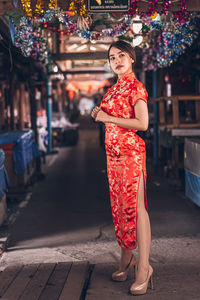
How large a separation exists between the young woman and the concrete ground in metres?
0.50

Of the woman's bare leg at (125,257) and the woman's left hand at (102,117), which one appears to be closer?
the woman's left hand at (102,117)

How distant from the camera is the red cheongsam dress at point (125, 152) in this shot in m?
4.59

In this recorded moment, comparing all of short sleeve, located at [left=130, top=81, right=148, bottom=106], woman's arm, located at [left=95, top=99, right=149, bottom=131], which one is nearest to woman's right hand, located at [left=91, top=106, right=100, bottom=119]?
woman's arm, located at [left=95, top=99, right=149, bottom=131]

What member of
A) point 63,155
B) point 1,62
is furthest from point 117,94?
point 63,155

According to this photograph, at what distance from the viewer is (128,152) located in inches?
181

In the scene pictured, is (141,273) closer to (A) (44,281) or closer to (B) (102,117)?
(A) (44,281)

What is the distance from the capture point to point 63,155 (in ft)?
68.5

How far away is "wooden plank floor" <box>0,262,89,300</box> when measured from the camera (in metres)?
4.73

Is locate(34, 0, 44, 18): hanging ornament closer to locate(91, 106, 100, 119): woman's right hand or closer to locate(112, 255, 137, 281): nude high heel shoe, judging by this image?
locate(91, 106, 100, 119): woman's right hand

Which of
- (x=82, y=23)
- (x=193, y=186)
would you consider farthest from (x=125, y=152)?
(x=193, y=186)

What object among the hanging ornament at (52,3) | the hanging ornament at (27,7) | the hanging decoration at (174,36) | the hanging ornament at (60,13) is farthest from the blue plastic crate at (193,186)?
the hanging ornament at (27,7)

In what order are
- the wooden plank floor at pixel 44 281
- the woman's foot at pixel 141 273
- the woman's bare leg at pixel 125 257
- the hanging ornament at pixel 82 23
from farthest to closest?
the hanging ornament at pixel 82 23 → the woman's bare leg at pixel 125 257 → the wooden plank floor at pixel 44 281 → the woman's foot at pixel 141 273

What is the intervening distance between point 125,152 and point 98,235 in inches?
130

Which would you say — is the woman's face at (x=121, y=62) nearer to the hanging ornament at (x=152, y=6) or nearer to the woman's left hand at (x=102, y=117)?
the woman's left hand at (x=102, y=117)
